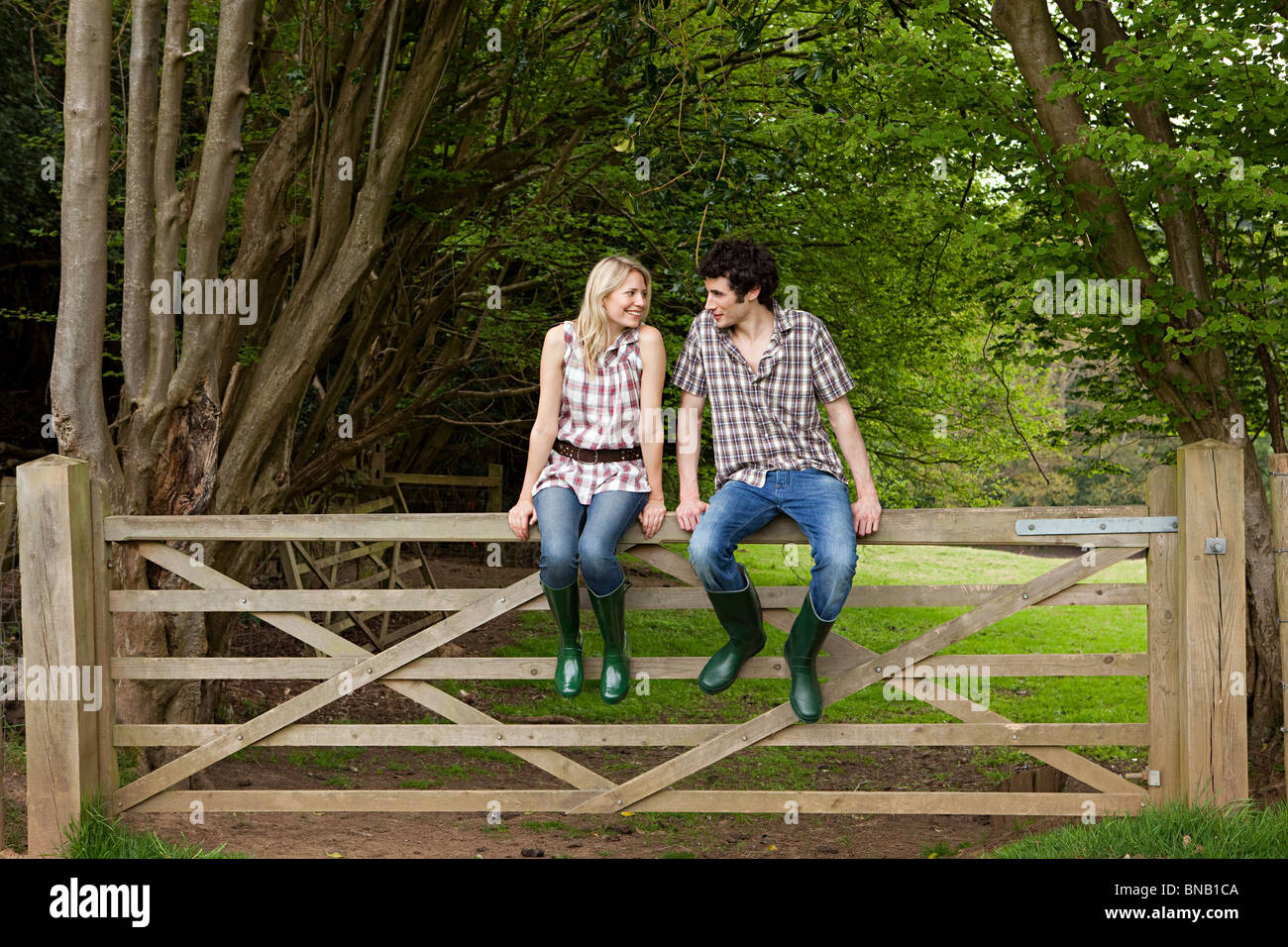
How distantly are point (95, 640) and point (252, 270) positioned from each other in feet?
10.2

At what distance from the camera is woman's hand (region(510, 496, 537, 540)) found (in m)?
4.20

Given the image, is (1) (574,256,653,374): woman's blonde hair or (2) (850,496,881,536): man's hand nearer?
(2) (850,496,881,536): man's hand

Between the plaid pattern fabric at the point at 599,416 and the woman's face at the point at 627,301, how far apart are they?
82mm

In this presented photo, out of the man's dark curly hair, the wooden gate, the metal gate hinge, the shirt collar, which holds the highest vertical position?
→ the man's dark curly hair

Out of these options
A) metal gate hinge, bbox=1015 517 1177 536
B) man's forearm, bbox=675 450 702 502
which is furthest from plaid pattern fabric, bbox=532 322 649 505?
metal gate hinge, bbox=1015 517 1177 536

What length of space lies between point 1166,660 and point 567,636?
90.6 inches

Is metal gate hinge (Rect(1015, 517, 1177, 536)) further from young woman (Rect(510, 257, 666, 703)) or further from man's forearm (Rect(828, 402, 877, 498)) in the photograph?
young woman (Rect(510, 257, 666, 703))

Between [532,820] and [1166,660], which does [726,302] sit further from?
[532,820]

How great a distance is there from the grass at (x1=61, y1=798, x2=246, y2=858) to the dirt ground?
145 mm

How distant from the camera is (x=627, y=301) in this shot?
4273mm

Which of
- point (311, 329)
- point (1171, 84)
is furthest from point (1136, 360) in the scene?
point (311, 329)

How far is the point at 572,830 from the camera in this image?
255 inches

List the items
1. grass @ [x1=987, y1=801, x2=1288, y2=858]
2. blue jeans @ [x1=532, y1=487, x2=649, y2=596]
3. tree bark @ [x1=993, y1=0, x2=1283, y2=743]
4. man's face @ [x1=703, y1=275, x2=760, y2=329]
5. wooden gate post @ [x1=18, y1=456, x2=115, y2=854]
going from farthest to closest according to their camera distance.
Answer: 1. tree bark @ [x1=993, y1=0, x2=1283, y2=743]
2. wooden gate post @ [x1=18, y1=456, x2=115, y2=854]
3. man's face @ [x1=703, y1=275, x2=760, y2=329]
4. blue jeans @ [x1=532, y1=487, x2=649, y2=596]
5. grass @ [x1=987, y1=801, x2=1288, y2=858]
